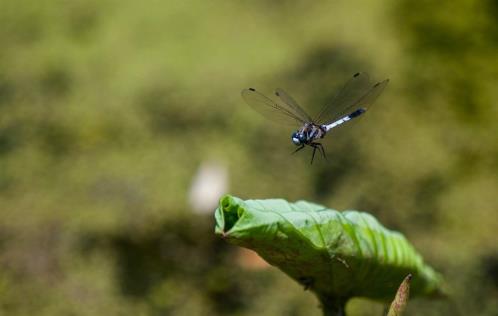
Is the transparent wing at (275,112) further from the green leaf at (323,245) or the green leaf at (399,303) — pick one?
the green leaf at (399,303)

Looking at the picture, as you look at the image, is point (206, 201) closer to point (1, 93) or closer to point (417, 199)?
point (417, 199)

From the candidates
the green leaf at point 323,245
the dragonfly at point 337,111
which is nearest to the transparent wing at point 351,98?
the dragonfly at point 337,111

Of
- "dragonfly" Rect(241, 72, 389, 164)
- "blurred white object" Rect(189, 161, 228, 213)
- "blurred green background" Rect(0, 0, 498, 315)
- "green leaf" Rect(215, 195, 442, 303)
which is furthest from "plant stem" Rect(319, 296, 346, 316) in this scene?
"blurred white object" Rect(189, 161, 228, 213)

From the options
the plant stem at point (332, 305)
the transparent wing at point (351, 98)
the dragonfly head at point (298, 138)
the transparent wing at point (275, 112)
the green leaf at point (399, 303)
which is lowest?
the green leaf at point (399, 303)

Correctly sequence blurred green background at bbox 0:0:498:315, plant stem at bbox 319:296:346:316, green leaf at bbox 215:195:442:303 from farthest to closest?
blurred green background at bbox 0:0:498:315
plant stem at bbox 319:296:346:316
green leaf at bbox 215:195:442:303

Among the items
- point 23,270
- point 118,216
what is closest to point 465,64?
point 118,216

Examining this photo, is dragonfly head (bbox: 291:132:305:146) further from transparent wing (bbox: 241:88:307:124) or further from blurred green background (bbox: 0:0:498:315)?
blurred green background (bbox: 0:0:498:315)

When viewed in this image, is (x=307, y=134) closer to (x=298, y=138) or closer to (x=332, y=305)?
(x=298, y=138)
